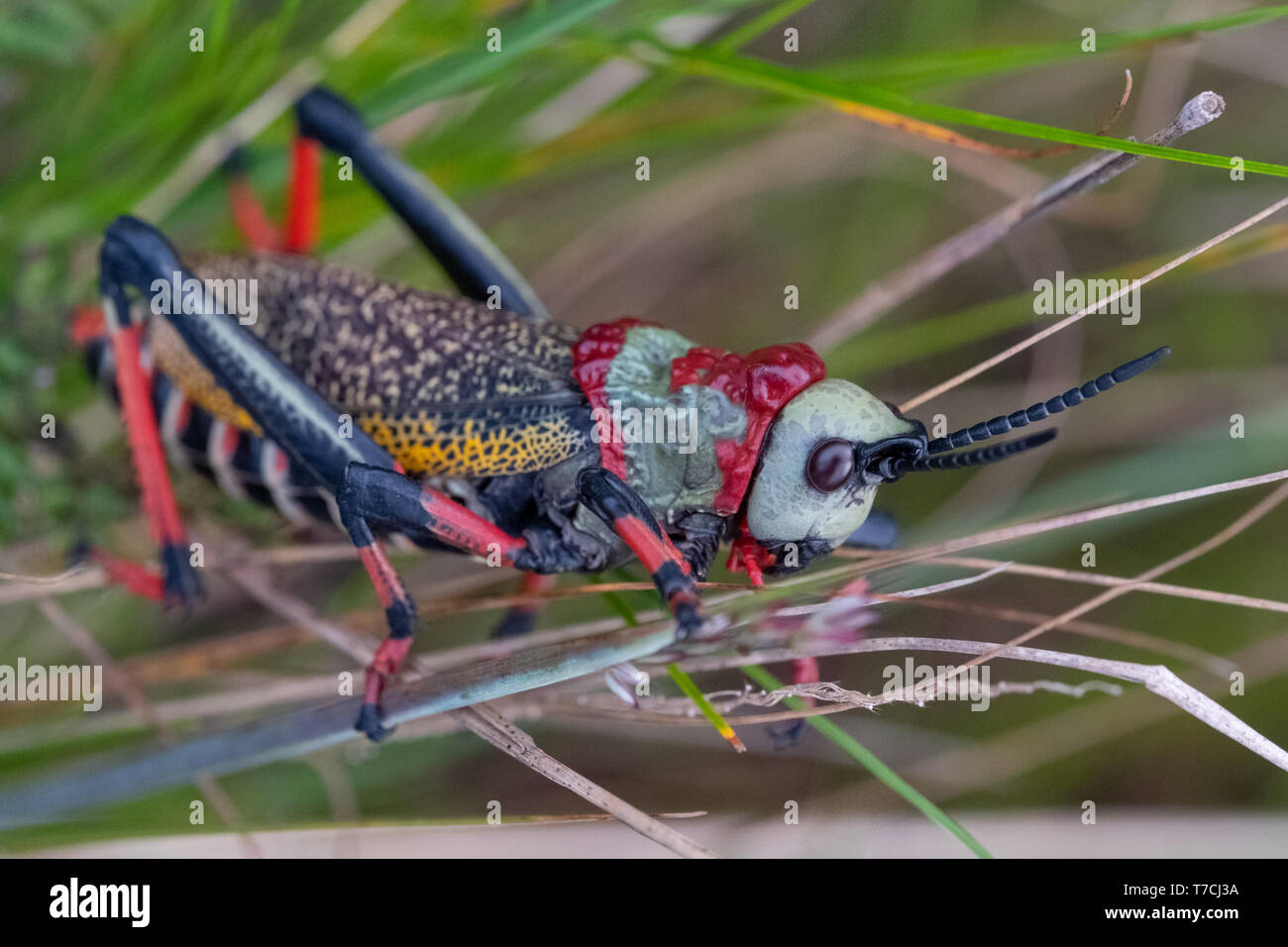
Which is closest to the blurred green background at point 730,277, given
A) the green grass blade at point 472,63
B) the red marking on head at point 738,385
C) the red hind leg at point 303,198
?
the green grass blade at point 472,63

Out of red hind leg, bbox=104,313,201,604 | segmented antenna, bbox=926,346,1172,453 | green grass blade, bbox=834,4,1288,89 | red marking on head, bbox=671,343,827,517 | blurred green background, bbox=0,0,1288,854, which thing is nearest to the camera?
segmented antenna, bbox=926,346,1172,453

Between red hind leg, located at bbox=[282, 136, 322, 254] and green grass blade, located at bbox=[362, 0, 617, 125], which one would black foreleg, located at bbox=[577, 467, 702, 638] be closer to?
green grass blade, located at bbox=[362, 0, 617, 125]

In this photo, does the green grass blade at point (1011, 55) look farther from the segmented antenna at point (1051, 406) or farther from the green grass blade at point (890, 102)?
the segmented antenna at point (1051, 406)

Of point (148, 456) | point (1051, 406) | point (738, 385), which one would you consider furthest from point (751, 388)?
point (148, 456)

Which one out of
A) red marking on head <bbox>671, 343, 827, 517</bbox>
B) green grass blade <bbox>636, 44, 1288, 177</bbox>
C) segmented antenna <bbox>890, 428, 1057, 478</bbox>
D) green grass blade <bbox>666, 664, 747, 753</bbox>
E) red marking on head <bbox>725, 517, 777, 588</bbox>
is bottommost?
green grass blade <bbox>666, 664, 747, 753</bbox>

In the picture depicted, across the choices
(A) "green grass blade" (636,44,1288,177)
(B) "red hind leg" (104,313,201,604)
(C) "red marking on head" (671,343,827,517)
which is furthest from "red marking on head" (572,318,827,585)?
(B) "red hind leg" (104,313,201,604)

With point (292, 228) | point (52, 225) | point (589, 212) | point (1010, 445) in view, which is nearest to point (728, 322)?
point (589, 212)
